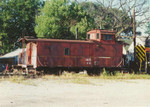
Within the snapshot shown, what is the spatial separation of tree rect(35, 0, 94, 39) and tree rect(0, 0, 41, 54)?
288 inches

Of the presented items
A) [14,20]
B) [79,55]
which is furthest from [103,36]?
[14,20]

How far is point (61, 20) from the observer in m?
39.2

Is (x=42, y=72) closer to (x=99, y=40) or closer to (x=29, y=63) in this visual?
(x=29, y=63)

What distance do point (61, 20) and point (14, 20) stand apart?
11581 mm

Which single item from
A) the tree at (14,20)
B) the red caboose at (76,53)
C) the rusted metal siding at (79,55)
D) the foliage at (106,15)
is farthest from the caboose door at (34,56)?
the tree at (14,20)

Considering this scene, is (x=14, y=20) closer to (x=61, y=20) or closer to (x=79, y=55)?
(x=61, y=20)

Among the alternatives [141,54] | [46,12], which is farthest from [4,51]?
[141,54]

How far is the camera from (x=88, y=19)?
128 ft

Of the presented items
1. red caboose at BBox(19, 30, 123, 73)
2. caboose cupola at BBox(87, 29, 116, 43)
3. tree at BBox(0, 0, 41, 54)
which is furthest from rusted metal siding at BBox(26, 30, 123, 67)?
tree at BBox(0, 0, 41, 54)

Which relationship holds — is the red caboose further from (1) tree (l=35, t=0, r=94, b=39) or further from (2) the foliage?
(2) the foliage

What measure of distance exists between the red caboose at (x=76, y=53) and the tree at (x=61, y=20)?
44.1ft

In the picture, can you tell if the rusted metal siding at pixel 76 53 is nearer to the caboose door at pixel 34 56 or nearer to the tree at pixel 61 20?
the caboose door at pixel 34 56

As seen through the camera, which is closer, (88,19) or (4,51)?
(88,19)

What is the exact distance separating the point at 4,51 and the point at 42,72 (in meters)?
28.0
